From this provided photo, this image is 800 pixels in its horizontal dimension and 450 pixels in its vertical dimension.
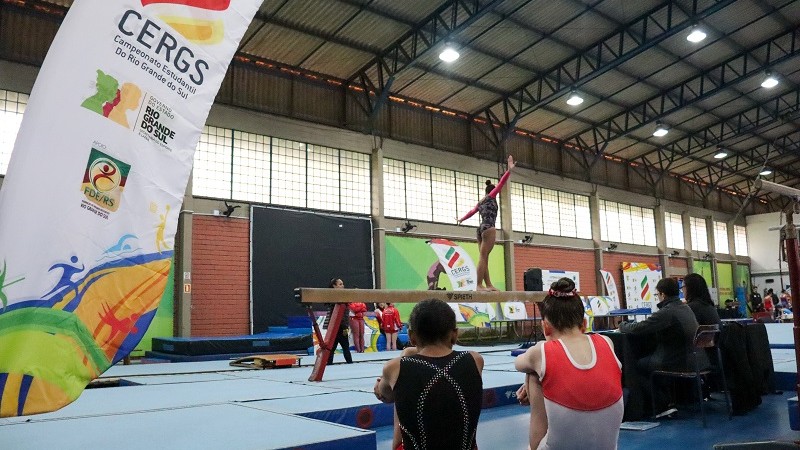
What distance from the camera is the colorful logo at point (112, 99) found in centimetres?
188

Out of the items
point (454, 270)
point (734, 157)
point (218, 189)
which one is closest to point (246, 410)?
point (218, 189)

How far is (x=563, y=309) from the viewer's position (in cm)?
265

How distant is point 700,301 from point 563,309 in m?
4.06

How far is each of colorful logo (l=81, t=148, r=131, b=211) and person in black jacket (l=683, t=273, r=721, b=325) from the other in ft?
18.4

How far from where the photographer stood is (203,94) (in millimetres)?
2154

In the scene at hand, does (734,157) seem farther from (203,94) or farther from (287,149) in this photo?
(203,94)

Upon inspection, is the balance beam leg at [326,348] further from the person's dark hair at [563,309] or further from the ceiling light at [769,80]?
the ceiling light at [769,80]

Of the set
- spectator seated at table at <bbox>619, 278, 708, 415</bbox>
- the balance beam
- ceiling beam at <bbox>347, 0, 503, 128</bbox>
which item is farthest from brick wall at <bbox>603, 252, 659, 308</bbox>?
spectator seated at table at <bbox>619, 278, 708, 415</bbox>

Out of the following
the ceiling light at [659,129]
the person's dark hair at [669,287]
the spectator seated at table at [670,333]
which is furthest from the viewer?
the ceiling light at [659,129]

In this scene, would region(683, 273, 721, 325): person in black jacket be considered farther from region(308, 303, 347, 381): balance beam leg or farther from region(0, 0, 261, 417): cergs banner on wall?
region(0, 0, 261, 417): cergs banner on wall

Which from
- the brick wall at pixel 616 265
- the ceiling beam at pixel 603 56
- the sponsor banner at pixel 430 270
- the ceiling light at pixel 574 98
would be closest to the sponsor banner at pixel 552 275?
the brick wall at pixel 616 265

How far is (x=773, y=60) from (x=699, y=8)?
5340mm

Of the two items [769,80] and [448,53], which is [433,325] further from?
[769,80]

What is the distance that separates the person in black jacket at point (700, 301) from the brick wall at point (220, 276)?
35.7 ft
